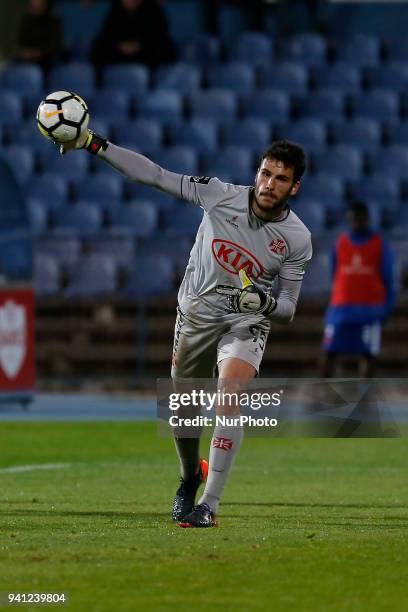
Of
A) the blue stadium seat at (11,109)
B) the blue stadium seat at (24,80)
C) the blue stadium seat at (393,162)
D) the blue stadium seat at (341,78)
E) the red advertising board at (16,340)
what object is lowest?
the red advertising board at (16,340)

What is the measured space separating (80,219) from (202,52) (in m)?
4.31

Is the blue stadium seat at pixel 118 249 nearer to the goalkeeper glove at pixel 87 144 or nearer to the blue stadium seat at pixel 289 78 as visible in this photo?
the blue stadium seat at pixel 289 78

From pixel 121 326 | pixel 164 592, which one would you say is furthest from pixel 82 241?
pixel 164 592

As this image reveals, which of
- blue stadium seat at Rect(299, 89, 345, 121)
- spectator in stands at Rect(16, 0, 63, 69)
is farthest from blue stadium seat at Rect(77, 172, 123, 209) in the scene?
blue stadium seat at Rect(299, 89, 345, 121)

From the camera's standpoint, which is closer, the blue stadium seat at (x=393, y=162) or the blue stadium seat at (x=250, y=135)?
the blue stadium seat at (x=393, y=162)

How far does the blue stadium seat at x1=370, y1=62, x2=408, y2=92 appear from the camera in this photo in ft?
74.6

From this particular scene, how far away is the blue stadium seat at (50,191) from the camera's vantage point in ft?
70.5

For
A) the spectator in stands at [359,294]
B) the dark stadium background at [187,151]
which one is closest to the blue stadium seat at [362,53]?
the dark stadium background at [187,151]

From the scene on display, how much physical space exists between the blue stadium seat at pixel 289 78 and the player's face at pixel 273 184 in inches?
596

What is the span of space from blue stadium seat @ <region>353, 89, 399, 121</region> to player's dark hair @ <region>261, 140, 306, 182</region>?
575 inches

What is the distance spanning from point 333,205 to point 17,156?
16.6 ft

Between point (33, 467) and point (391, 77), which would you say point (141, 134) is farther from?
point (33, 467)

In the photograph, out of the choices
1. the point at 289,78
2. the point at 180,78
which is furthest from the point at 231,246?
the point at 180,78

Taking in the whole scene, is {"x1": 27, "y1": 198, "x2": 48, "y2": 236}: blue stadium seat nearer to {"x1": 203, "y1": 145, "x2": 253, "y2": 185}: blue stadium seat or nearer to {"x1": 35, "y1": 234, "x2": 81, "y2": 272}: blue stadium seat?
{"x1": 35, "y1": 234, "x2": 81, "y2": 272}: blue stadium seat
